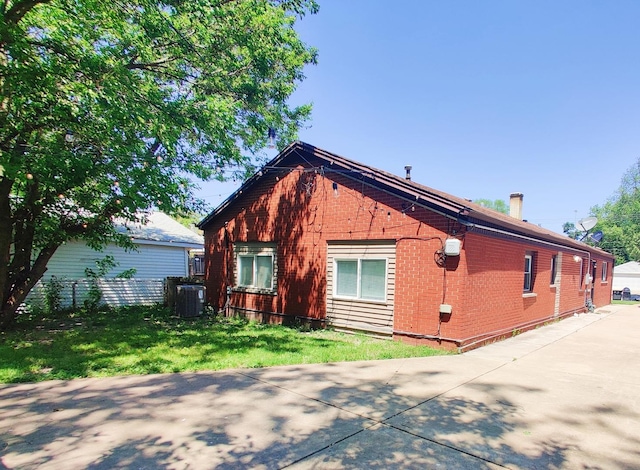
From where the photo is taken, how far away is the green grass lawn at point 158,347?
249 inches

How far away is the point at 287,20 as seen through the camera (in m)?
11.2

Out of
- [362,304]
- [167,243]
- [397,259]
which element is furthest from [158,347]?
[167,243]

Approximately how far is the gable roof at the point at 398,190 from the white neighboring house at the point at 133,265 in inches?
176

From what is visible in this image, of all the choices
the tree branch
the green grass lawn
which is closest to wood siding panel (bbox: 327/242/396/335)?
the green grass lawn

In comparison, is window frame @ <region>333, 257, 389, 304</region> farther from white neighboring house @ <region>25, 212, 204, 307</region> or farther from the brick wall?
white neighboring house @ <region>25, 212, 204, 307</region>

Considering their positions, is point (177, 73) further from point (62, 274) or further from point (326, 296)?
point (62, 274)

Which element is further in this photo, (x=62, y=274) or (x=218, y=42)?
(x=62, y=274)

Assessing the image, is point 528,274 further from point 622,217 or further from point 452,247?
point 622,217

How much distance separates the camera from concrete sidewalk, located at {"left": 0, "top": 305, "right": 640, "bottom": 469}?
11.5 ft

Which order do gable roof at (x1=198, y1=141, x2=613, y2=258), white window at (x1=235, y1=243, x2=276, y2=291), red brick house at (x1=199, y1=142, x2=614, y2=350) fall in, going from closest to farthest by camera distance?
gable roof at (x1=198, y1=141, x2=613, y2=258), red brick house at (x1=199, y1=142, x2=614, y2=350), white window at (x1=235, y1=243, x2=276, y2=291)

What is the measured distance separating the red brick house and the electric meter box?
2cm

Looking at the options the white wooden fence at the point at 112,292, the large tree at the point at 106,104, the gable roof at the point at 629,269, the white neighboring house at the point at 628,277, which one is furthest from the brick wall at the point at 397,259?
the gable roof at the point at 629,269

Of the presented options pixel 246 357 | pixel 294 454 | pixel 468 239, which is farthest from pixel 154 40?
pixel 294 454

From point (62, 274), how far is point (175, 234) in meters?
5.04
